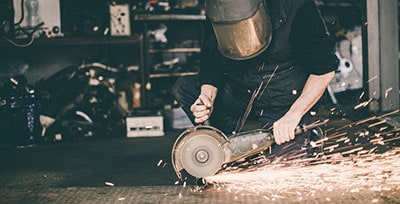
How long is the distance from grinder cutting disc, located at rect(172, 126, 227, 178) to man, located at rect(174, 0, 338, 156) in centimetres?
16

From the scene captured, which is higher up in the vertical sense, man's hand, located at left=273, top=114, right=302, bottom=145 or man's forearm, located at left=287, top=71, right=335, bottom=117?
man's forearm, located at left=287, top=71, right=335, bottom=117

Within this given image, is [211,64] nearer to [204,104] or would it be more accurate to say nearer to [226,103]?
[226,103]

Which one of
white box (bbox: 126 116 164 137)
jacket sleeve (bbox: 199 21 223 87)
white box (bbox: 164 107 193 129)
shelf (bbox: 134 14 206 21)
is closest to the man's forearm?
jacket sleeve (bbox: 199 21 223 87)

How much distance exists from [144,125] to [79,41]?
108cm

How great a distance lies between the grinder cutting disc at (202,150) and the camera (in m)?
2.87

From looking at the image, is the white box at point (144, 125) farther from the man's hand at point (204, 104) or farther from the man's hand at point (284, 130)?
the man's hand at point (284, 130)

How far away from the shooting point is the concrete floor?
3.02m

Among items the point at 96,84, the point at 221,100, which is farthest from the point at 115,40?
the point at 221,100

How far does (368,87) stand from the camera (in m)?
5.77

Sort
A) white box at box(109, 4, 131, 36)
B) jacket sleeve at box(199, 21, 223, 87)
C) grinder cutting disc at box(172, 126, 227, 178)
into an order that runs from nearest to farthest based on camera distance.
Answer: grinder cutting disc at box(172, 126, 227, 178) → jacket sleeve at box(199, 21, 223, 87) → white box at box(109, 4, 131, 36)

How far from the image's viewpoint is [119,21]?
19.4ft

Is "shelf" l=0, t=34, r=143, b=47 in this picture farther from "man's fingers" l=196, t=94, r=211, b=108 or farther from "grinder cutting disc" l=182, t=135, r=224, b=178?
"grinder cutting disc" l=182, t=135, r=224, b=178

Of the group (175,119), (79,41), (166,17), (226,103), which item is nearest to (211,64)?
(226,103)

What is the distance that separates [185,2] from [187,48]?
0.51 m
